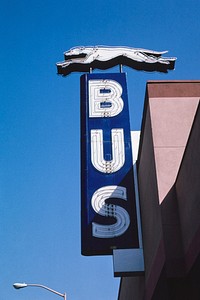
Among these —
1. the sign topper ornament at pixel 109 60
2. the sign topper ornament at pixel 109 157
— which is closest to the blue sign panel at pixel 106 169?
the sign topper ornament at pixel 109 157

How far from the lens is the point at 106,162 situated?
20062mm

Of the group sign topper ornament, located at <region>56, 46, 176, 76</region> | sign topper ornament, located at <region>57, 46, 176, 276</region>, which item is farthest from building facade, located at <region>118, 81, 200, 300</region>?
sign topper ornament, located at <region>56, 46, 176, 76</region>

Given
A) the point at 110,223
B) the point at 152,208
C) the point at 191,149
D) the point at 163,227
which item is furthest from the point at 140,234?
the point at 191,149

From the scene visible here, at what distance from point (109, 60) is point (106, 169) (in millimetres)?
6244

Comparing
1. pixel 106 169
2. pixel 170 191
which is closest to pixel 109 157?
pixel 106 169

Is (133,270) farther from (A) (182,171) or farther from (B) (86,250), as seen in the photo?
(A) (182,171)

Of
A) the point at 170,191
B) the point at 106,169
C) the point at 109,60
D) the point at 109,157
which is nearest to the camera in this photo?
the point at 170,191

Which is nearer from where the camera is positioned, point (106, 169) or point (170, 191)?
point (170, 191)

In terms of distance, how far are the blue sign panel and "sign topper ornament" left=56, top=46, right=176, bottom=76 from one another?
1.35 metres

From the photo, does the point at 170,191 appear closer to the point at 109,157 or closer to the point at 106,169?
the point at 106,169

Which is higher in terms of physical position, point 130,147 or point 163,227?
point 130,147

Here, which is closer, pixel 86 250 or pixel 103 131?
pixel 86 250

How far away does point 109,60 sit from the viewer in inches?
948

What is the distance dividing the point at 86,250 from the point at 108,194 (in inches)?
86.3
